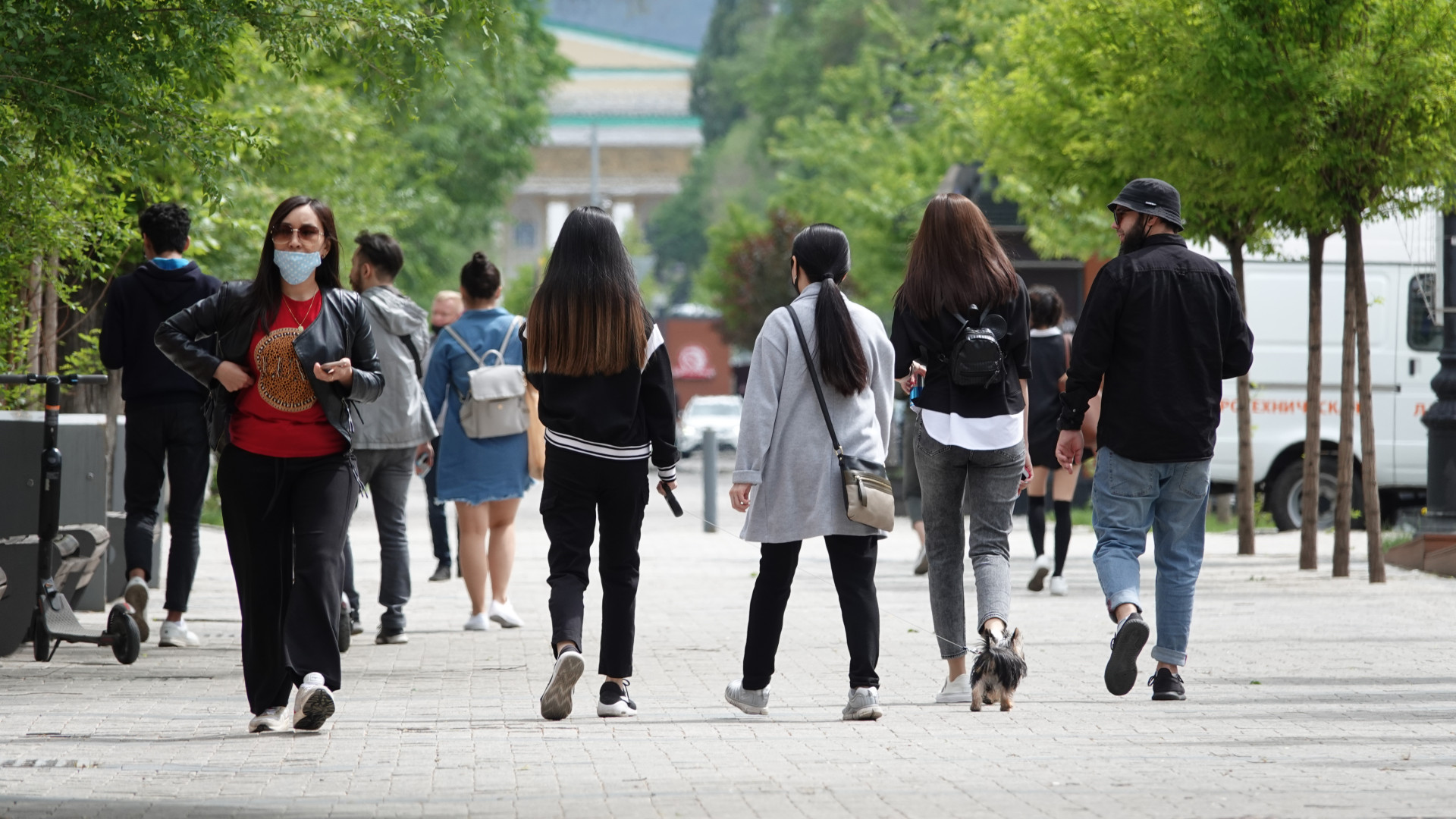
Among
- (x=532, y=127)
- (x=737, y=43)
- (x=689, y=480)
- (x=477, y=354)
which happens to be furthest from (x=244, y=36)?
(x=737, y=43)

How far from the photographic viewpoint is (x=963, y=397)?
7020mm

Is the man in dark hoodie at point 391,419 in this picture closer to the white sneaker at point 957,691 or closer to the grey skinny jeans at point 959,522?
the grey skinny jeans at point 959,522

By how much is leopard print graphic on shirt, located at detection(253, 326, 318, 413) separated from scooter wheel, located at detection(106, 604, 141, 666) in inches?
98.8

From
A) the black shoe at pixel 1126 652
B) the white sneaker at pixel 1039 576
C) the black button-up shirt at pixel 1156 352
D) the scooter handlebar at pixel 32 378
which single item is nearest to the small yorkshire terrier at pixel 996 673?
Result: the black shoe at pixel 1126 652

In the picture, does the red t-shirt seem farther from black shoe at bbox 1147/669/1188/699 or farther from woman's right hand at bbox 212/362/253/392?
black shoe at bbox 1147/669/1188/699

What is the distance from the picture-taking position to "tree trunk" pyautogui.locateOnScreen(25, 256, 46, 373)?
9672 mm

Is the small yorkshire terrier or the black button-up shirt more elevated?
the black button-up shirt

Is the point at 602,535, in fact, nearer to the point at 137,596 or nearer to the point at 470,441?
the point at 137,596

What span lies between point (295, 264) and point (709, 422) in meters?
41.9

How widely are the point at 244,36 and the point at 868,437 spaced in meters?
3.59

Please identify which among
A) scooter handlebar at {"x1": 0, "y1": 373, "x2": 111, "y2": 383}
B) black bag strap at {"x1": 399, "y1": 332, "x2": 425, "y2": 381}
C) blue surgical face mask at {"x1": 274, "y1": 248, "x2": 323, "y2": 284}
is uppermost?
blue surgical face mask at {"x1": 274, "y1": 248, "x2": 323, "y2": 284}

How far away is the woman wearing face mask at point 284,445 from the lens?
621 cm

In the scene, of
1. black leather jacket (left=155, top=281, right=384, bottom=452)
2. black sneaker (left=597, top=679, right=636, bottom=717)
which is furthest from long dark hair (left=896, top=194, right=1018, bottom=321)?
black leather jacket (left=155, top=281, right=384, bottom=452)

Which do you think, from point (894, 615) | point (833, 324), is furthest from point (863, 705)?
point (894, 615)
